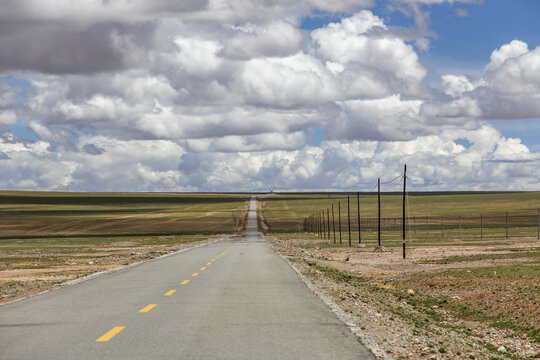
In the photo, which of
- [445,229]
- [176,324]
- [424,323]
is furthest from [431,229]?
[176,324]

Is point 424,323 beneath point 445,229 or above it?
above

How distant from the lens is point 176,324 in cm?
1212

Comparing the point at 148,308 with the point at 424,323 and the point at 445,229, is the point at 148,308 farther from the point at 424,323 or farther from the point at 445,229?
the point at 445,229

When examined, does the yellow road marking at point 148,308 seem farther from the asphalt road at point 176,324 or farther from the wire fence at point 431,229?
the wire fence at point 431,229

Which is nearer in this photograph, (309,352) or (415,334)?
(309,352)

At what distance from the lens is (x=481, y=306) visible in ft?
67.9

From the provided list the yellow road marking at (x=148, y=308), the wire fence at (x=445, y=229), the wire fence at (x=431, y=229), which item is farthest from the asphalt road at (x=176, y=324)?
the wire fence at (x=445, y=229)

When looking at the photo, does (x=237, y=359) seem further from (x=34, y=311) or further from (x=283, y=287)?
(x=283, y=287)

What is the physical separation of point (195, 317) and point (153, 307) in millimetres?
2073

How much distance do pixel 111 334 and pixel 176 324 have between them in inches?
57.3

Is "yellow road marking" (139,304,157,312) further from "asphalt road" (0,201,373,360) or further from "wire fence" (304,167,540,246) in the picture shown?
"wire fence" (304,167,540,246)

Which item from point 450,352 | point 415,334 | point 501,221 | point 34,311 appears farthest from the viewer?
point 501,221

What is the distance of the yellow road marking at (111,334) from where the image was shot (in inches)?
415

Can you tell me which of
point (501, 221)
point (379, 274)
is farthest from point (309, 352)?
point (501, 221)
